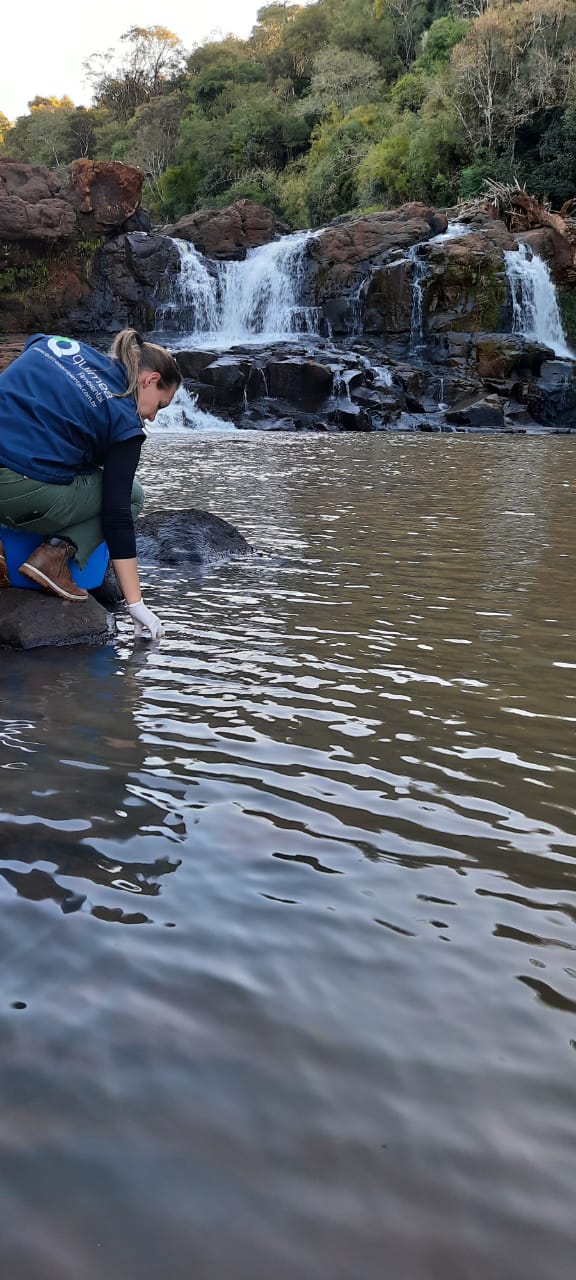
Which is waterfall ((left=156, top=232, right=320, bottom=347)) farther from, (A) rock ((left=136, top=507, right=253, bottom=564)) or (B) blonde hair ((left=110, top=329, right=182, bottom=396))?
(B) blonde hair ((left=110, top=329, right=182, bottom=396))

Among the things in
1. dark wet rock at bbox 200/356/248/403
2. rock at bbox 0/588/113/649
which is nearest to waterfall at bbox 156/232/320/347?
dark wet rock at bbox 200/356/248/403

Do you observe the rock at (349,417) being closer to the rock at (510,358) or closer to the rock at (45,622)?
the rock at (510,358)

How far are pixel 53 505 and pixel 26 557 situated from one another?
48 cm

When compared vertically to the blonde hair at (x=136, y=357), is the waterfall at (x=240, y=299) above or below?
above

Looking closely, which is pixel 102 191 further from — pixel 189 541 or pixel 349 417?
pixel 189 541

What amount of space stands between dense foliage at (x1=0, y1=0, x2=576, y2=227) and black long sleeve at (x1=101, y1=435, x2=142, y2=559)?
34.6m

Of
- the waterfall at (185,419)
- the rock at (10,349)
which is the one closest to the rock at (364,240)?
the waterfall at (185,419)

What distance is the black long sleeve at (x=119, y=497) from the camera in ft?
13.5

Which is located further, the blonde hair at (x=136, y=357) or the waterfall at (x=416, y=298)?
the waterfall at (x=416, y=298)

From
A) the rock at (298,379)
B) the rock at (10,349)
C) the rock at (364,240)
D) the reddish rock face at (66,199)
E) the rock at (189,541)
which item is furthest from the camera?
the rock at (364,240)

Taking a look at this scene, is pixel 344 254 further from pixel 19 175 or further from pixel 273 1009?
pixel 273 1009

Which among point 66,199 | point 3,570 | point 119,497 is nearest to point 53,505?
point 119,497

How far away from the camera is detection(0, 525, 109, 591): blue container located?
456 centimetres

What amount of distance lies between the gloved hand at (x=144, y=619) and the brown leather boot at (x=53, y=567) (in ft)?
1.55
